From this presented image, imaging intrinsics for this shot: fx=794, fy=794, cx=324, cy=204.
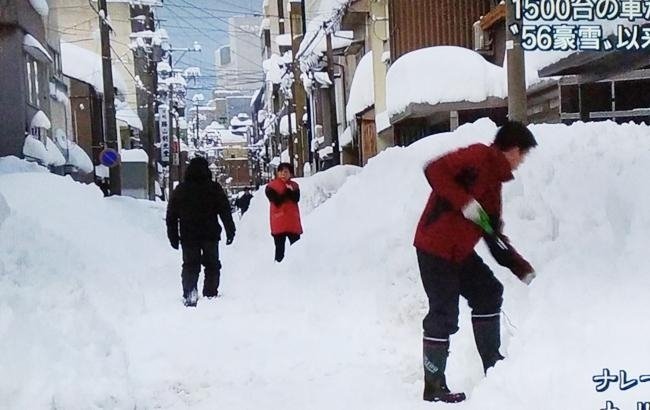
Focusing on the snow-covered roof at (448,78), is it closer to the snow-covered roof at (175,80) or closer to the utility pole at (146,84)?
the utility pole at (146,84)

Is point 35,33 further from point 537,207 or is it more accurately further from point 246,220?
point 537,207

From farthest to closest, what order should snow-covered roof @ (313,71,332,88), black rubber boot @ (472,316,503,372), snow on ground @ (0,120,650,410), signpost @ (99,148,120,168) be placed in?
snow-covered roof @ (313,71,332,88) → signpost @ (99,148,120,168) → black rubber boot @ (472,316,503,372) → snow on ground @ (0,120,650,410)

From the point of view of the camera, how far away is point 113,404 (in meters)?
4.54

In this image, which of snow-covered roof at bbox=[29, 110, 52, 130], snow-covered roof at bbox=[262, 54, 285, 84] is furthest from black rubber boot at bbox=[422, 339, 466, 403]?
snow-covered roof at bbox=[262, 54, 285, 84]

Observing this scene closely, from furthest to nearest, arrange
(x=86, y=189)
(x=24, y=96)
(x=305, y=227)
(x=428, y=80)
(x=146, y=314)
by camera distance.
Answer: (x=24, y=96) < (x=428, y=80) < (x=86, y=189) < (x=305, y=227) < (x=146, y=314)

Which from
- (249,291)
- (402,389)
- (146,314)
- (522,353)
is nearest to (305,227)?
(249,291)

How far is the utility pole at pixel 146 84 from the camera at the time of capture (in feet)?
155

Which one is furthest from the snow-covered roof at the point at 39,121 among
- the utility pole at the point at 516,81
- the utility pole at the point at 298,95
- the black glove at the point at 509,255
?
the black glove at the point at 509,255

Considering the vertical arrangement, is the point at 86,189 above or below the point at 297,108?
below

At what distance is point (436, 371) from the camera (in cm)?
467

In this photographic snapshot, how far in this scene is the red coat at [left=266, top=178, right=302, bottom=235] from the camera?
435 inches

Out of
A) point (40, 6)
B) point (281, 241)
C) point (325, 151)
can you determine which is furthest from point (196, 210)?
point (325, 151)

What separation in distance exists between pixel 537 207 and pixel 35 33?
20.7m

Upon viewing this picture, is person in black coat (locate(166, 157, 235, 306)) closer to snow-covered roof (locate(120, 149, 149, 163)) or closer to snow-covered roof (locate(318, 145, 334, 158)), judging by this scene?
snow-covered roof (locate(318, 145, 334, 158))
